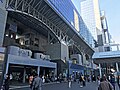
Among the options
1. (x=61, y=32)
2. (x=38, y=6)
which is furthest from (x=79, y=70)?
(x=38, y=6)

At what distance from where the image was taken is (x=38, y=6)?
32781mm

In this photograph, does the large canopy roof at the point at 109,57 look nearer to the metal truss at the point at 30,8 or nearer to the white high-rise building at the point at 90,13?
the metal truss at the point at 30,8

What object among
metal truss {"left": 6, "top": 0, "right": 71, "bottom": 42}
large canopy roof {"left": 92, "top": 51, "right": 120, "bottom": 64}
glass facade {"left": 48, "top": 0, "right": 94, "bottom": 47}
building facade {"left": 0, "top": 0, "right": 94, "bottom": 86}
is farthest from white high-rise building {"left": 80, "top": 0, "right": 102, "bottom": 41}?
metal truss {"left": 6, "top": 0, "right": 71, "bottom": 42}

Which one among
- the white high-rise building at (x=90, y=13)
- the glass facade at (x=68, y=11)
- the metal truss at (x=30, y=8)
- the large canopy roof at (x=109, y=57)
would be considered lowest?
the large canopy roof at (x=109, y=57)

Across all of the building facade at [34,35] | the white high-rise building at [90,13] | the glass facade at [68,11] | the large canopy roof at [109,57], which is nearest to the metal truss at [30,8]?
the building facade at [34,35]

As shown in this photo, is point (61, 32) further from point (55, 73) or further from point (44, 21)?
point (55, 73)

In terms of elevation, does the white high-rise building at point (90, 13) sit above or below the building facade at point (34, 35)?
above

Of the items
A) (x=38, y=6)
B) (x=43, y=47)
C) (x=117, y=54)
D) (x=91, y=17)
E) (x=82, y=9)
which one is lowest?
(x=117, y=54)

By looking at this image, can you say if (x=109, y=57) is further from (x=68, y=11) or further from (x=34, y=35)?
(x=68, y=11)

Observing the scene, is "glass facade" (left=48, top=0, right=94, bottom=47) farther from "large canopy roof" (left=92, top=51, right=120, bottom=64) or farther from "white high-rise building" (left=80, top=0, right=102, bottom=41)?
"white high-rise building" (left=80, top=0, right=102, bottom=41)

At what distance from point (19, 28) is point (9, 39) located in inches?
272

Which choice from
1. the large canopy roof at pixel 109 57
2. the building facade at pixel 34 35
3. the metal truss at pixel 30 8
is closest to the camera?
the metal truss at pixel 30 8

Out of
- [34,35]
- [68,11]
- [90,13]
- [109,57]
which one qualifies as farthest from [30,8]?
[90,13]

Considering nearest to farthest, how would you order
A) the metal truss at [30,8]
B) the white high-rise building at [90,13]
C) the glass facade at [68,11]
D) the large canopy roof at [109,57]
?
→ the metal truss at [30,8]
the large canopy roof at [109,57]
the glass facade at [68,11]
the white high-rise building at [90,13]
